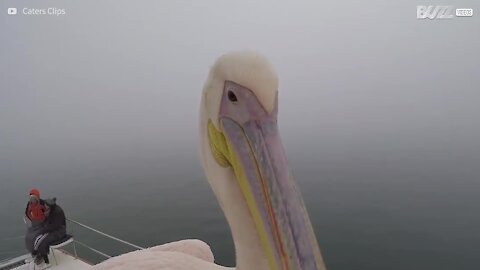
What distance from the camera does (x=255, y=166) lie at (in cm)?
130

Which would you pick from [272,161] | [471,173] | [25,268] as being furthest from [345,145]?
[272,161]

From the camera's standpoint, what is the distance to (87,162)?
30672 mm

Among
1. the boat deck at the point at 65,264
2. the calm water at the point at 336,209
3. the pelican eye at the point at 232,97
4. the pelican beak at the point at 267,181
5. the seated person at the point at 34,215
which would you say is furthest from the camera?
the calm water at the point at 336,209

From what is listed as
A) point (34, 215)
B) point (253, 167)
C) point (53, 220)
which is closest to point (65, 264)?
point (53, 220)

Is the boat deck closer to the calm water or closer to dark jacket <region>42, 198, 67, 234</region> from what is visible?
dark jacket <region>42, 198, 67, 234</region>

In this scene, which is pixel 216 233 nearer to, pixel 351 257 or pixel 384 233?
pixel 351 257

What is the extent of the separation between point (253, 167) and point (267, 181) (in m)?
0.08

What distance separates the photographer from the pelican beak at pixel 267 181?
1177mm

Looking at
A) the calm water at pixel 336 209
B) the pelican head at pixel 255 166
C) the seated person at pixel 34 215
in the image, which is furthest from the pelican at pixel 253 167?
the calm water at pixel 336 209

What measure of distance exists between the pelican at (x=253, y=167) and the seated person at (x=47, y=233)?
123 inches

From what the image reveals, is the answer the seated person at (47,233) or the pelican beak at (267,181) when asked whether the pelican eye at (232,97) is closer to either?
the pelican beak at (267,181)

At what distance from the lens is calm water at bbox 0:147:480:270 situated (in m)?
9.94

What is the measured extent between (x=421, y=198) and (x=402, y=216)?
2.54 meters

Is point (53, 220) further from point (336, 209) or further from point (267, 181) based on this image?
point (336, 209)
